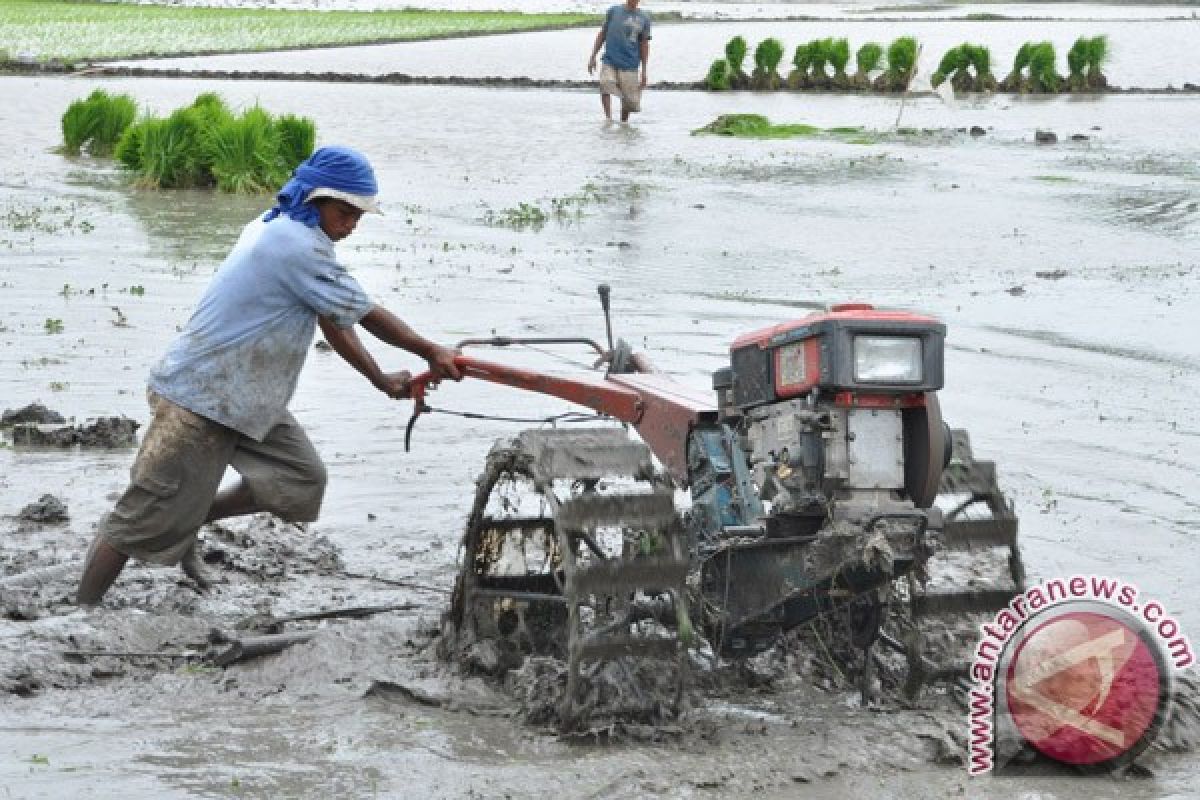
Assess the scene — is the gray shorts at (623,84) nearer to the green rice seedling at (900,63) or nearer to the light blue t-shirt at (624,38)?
the light blue t-shirt at (624,38)

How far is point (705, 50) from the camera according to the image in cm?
3831

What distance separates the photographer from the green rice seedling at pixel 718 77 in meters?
30.8

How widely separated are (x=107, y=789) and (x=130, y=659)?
1.16 m

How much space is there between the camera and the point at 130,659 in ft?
20.3

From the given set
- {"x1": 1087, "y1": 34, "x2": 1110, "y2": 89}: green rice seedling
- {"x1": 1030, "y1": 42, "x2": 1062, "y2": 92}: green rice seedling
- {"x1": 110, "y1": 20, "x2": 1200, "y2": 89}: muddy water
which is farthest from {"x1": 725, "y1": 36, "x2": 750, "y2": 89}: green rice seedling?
{"x1": 1087, "y1": 34, "x2": 1110, "y2": 89}: green rice seedling

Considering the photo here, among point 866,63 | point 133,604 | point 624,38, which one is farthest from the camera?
point 866,63

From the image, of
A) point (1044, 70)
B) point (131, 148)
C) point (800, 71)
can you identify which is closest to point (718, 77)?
point (800, 71)

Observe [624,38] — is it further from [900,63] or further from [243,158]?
[900,63]

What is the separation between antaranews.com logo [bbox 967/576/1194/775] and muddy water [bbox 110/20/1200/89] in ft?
79.9

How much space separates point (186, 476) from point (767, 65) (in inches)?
1036

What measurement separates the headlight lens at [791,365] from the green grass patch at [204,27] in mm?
27214

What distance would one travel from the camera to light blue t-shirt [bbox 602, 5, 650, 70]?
2395cm

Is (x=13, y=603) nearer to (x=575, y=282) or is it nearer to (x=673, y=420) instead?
(x=673, y=420)

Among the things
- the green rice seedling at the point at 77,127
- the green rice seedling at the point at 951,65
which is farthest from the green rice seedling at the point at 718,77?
the green rice seedling at the point at 77,127
